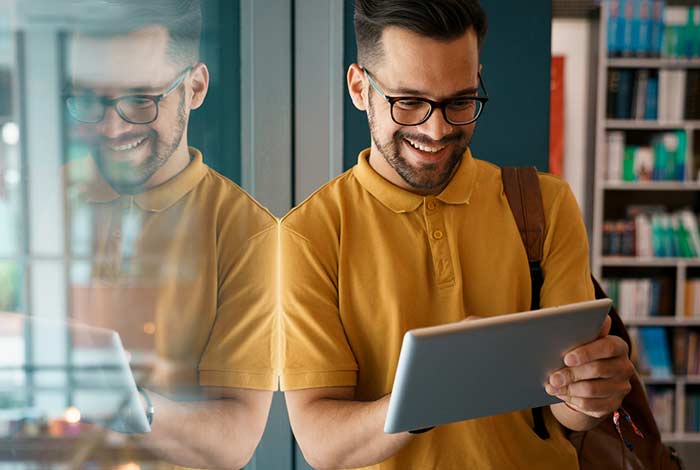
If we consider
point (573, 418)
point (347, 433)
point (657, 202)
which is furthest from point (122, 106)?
point (657, 202)

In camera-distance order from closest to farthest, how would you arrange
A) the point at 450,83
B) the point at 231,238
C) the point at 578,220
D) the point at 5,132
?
the point at 5,132
the point at 231,238
the point at 450,83
the point at 578,220

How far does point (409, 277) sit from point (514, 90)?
379 millimetres

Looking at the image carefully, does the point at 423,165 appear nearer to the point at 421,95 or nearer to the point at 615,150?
the point at 421,95

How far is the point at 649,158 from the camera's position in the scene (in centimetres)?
359

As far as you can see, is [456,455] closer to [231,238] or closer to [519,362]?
[519,362]

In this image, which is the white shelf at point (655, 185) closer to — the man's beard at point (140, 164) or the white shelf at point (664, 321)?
the white shelf at point (664, 321)

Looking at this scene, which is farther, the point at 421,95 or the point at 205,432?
the point at 421,95

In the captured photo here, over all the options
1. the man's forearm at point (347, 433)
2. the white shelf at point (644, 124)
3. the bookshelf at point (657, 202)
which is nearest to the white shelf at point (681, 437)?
the bookshelf at point (657, 202)

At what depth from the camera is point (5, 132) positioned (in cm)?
67

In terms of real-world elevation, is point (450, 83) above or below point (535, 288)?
above

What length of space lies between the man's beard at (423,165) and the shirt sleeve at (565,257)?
200 millimetres

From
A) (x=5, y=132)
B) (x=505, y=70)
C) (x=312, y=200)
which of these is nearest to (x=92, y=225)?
(x=5, y=132)

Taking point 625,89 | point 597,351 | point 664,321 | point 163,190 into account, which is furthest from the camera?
point 664,321

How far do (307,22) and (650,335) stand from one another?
10.7ft
